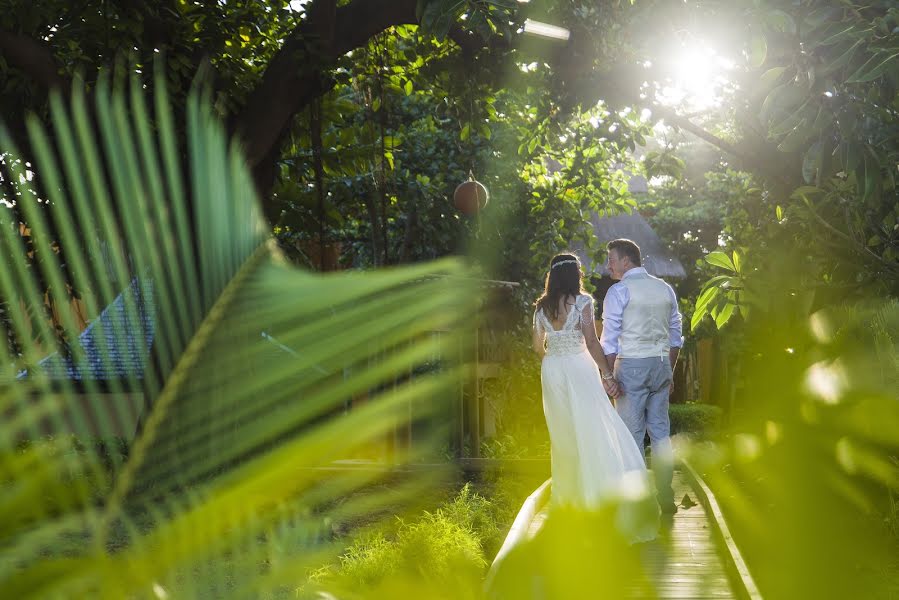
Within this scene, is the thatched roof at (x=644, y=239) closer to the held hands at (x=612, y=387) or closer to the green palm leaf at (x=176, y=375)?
the held hands at (x=612, y=387)

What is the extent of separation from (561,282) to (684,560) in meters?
2.30

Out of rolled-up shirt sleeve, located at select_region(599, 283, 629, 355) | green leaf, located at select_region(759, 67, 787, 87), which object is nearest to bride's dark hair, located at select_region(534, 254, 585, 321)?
rolled-up shirt sleeve, located at select_region(599, 283, 629, 355)

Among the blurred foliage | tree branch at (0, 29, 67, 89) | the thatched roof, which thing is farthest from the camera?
the thatched roof

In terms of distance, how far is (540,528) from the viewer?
8125 mm

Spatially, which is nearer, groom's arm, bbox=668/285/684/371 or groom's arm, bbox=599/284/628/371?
groom's arm, bbox=599/284/628/371

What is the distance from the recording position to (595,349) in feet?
26.7

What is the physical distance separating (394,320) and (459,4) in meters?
5.51

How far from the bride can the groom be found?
0.15 meters

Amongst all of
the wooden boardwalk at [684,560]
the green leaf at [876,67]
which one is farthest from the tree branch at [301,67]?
the green leaf at [876,67]

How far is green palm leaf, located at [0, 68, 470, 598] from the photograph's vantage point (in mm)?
905

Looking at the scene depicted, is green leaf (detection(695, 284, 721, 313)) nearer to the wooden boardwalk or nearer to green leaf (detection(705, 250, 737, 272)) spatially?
green leaf (detection(705, 250, 737, 272))

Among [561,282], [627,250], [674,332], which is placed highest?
[627,250]

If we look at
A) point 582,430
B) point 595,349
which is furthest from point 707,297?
point 582,430

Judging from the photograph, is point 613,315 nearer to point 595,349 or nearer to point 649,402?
point 595,349
